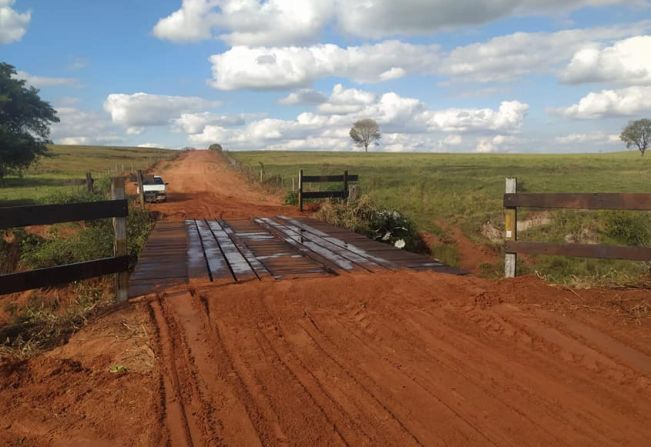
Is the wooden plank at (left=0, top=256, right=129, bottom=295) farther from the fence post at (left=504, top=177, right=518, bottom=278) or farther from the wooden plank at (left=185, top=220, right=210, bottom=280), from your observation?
the fence post at (left=504, top=177, right=518, bottom=278)

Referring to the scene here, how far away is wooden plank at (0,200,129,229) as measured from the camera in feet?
16.5

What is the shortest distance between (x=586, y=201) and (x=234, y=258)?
15.9 feet

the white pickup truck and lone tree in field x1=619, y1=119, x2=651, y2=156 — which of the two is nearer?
the white pickup truck

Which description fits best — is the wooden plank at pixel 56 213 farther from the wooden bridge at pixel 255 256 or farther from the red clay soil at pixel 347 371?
the red clay soil at pixel 347 371

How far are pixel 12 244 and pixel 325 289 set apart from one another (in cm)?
1009

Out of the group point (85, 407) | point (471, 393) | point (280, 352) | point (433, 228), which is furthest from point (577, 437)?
point (433, 228)

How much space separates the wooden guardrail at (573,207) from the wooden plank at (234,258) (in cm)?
338

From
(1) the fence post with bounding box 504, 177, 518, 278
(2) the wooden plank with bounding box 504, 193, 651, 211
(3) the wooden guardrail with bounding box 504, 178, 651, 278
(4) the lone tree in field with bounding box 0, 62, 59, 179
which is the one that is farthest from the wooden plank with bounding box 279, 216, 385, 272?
(4) the lone tree in field with bounding box 0, 62, 59, 179

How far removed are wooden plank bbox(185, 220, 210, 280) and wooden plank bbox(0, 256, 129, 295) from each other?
43.0 inches

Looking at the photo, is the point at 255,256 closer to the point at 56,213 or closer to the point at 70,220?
the point at 70,220

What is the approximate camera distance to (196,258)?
8.09 metres

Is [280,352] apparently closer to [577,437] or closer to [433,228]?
[577,437]

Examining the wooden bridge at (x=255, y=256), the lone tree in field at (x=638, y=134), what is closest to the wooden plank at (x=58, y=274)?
the wooden bridge at (x=255, y=256)

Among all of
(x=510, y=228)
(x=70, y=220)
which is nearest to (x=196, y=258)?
(x=70, y=220)
